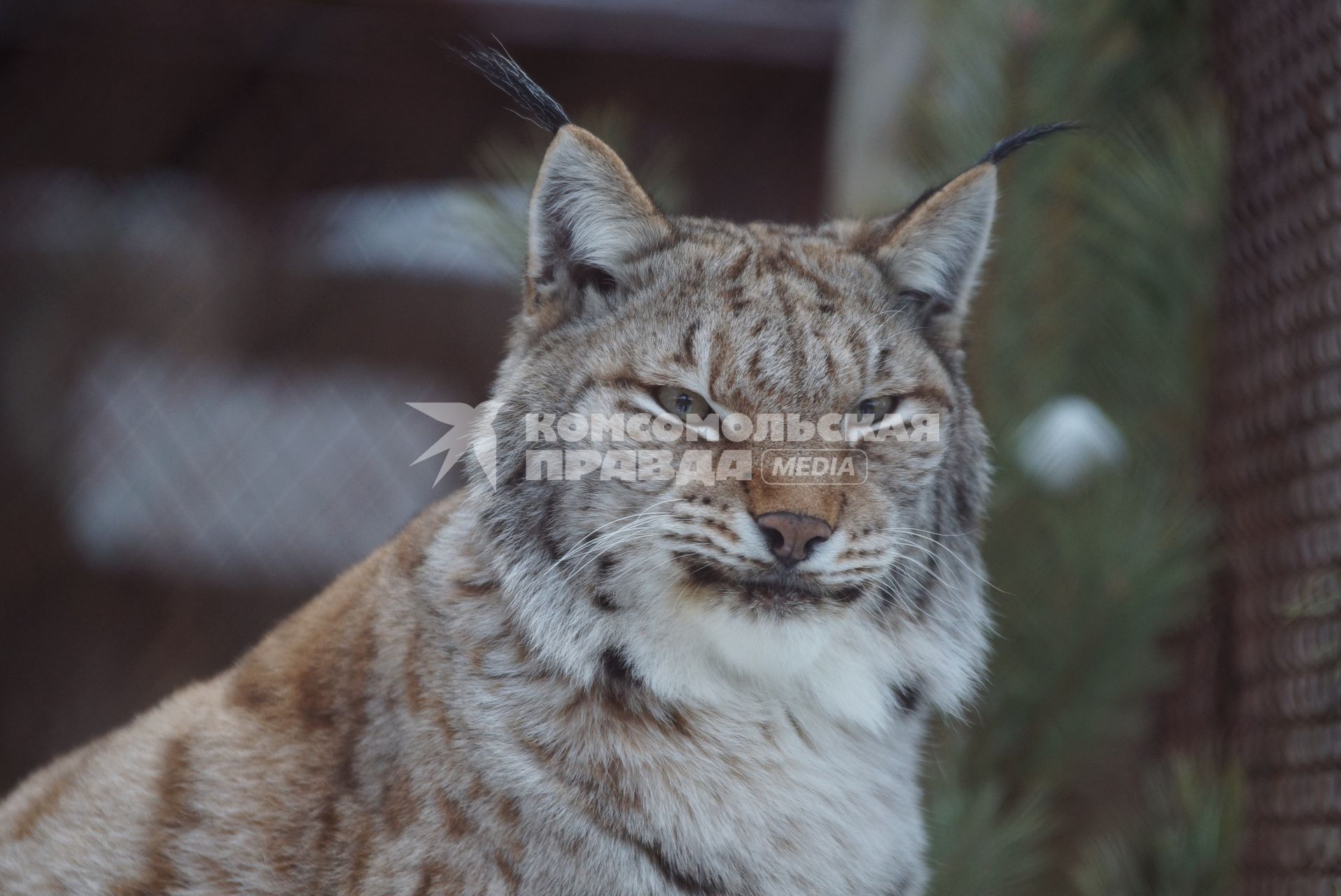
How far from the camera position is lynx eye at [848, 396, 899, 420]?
174 cm

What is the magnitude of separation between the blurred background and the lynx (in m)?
0.52

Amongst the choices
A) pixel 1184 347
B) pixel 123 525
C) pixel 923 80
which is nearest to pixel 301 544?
pixel 123 525

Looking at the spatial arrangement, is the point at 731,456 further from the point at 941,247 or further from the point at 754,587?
the point at 941,247

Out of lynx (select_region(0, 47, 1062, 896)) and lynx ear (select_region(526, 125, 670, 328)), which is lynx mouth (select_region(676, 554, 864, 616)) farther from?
lynx ear (select_region(526, 125, 670, 328))

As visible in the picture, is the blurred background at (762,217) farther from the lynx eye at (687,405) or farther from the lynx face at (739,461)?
the lynx eye at (687,405)

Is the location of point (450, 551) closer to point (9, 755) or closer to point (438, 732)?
point (438, 732)

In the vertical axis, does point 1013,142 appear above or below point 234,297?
below

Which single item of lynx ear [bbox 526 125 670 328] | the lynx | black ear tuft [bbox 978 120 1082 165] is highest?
black ear tuft [bbox 978 120 1082 165]

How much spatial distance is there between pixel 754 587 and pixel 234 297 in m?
2.35

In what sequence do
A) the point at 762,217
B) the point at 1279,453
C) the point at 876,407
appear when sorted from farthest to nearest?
the point at 762,217
the point at 1279,453
the point at 876,407

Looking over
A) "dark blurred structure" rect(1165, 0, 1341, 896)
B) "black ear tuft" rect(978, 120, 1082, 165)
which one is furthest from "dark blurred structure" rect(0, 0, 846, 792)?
"black ear tuft" rect(978, 120, 1082, 165)

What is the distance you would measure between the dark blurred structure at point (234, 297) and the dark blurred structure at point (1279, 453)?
1208 millimetres

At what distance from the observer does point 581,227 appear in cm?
177

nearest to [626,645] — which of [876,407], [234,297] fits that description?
[876,407]
